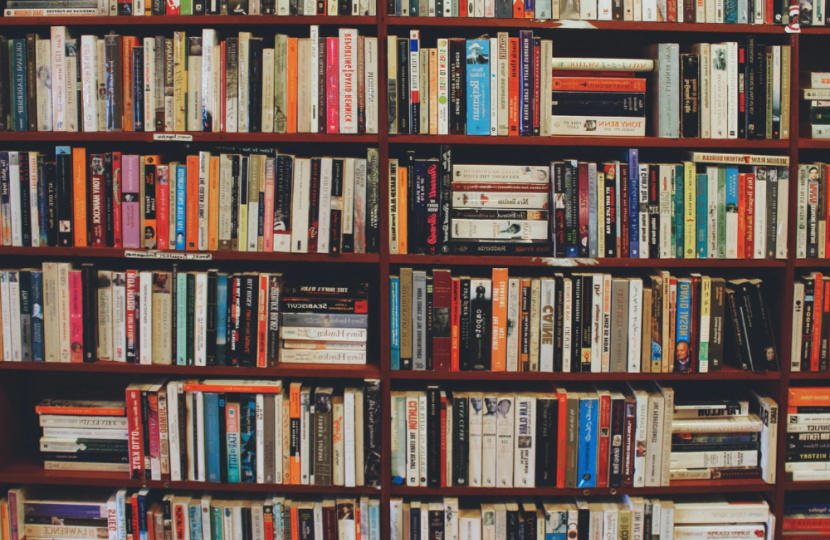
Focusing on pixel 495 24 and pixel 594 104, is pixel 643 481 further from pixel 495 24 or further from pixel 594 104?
pixel 495 24

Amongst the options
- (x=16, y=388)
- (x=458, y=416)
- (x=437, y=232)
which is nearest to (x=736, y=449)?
(x=458, y=416)

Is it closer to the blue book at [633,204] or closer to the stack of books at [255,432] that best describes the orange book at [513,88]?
the blue book at [633,204]

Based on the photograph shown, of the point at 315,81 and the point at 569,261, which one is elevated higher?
the point at 315,81

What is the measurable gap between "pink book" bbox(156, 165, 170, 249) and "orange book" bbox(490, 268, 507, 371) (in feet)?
3.19

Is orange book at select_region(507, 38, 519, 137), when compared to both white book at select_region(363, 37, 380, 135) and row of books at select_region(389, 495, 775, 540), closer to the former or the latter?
white book at select_region(363, 37, 380, 135)

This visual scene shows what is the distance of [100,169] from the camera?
194cm

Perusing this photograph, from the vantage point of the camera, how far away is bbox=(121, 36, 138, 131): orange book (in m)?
1.92

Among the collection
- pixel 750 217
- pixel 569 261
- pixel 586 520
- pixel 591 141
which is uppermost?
pixel 591 141

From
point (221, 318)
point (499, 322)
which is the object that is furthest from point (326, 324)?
point (499, 322)

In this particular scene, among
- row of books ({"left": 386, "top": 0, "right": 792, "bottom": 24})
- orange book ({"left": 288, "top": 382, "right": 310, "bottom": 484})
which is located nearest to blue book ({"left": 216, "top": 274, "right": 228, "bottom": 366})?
orange book ({"left": 288, "top": 382, "right": 310, "bottom": 484})

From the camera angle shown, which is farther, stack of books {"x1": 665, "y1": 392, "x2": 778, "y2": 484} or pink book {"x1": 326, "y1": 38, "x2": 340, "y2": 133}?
stack of books {"x1": 665, "y1": 392, "x2": 778, "y2": 484}

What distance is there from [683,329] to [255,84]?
1.44m

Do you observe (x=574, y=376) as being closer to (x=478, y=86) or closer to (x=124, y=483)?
(x=478, y=86)

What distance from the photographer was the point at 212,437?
200 cm
